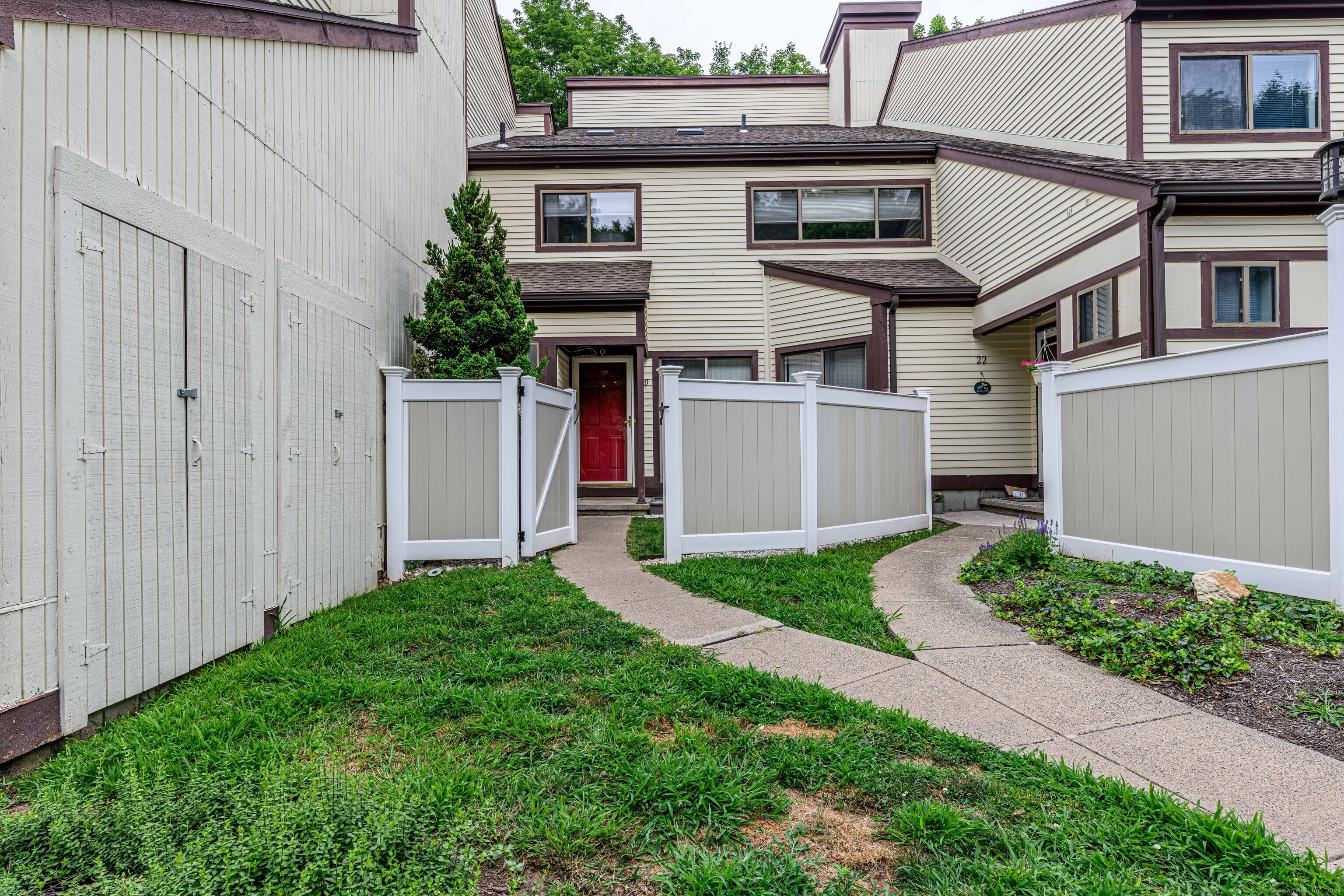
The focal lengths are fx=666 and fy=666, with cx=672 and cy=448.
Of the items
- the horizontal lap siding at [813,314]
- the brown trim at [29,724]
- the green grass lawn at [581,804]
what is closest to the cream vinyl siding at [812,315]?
the horizontal lap siding at [813,314]

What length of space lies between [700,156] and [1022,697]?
10.3 metres

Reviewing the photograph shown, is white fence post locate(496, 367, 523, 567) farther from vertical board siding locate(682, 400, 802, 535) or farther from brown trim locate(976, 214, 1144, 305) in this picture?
brown trim locate(976, 214, 1144, 305)

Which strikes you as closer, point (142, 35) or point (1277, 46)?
point (142, 35)

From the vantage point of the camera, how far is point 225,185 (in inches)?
150

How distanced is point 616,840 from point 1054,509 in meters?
5.73

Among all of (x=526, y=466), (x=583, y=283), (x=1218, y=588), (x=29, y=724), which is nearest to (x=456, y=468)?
(x=526, y=466)

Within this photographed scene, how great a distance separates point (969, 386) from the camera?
1012cm

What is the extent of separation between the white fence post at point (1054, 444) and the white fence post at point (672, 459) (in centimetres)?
342

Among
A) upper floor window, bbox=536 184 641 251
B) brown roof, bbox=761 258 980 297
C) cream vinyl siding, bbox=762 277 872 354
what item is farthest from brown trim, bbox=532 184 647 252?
cream vinyl siding, bbox=762 277 872 354

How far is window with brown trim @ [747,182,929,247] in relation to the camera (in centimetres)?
1132

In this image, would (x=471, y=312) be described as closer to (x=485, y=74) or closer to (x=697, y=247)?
(x=697, y=247)

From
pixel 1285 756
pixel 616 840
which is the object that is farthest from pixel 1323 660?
pixel 616 840

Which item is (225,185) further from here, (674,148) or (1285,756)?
(674,148)

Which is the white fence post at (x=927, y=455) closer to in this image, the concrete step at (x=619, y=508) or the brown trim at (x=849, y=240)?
the concrete step at (x=619, y=508)
